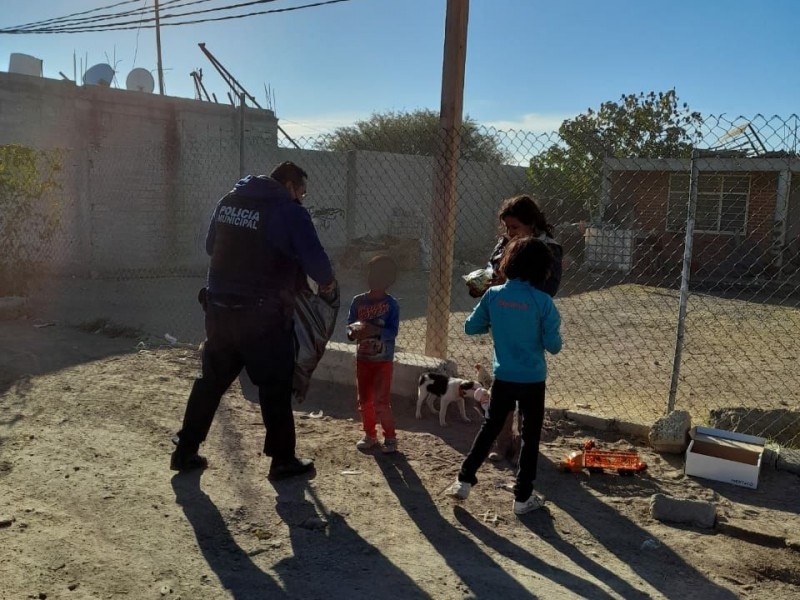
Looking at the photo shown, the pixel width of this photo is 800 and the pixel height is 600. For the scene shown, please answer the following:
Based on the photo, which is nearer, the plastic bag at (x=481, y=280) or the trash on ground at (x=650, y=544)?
the trash on ground at (x=650, y=544)

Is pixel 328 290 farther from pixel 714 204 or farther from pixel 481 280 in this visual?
pixel 714 204

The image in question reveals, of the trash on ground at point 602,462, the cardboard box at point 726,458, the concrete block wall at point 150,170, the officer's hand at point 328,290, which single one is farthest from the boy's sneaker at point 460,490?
the concrete block wall at point 150,170

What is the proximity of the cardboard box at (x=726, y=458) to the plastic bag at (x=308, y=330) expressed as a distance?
7.19 ft

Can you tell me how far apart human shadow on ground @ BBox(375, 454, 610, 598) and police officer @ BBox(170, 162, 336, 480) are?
2.34 ft

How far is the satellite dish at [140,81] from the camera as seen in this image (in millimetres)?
16797

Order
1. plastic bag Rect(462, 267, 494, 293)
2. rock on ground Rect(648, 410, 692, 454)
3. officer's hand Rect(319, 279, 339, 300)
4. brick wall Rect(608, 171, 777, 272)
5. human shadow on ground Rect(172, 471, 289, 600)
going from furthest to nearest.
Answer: brick wall Rect(608, 171, 777, 272)
rock on ground Rect(648, 410, 692, 454)
plastic bag Rect(462, 267, 494, 293)
officer's hand Rect(319, 279, 339, 300)
human shadow on ground Rect(172, 471, 289, 600)

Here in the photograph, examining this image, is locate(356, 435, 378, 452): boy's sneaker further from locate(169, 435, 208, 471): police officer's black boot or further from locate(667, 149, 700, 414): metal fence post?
locate(667, 149, 700, 414): metal fence post

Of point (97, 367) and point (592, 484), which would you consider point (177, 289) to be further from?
point (592, 484)

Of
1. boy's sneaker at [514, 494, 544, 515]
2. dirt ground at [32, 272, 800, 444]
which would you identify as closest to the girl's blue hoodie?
boy's sneaker at [514, 494, 544, 515]

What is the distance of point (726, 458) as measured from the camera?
165 inches

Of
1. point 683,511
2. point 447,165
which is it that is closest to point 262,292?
point 447,165

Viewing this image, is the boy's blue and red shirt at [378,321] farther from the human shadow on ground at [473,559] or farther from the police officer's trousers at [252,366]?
the human shadow on ground at [473,559]

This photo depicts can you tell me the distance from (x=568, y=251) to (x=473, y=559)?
16.5 m

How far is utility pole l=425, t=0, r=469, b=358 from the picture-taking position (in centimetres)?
536
